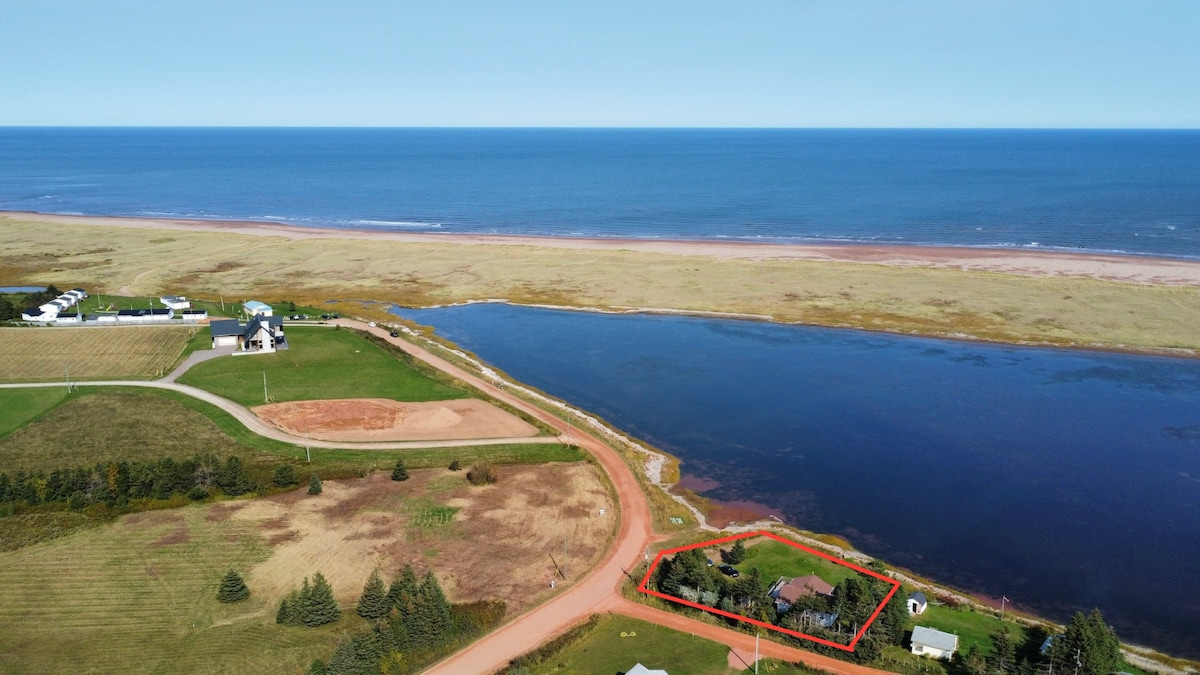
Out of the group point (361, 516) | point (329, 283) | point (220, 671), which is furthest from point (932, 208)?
point (220, 671)

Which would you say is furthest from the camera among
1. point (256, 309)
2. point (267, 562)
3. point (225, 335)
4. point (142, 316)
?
point (256, 309)

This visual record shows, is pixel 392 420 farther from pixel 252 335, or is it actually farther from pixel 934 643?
pixel 934 643

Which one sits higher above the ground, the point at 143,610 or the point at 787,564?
the point at 143,610

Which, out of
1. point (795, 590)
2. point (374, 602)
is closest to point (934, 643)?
point (795, 590)

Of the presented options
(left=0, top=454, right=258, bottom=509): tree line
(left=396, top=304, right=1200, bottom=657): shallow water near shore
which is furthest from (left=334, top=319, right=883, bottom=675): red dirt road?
(left=0, top=454, right=258, bottom=509): tree line

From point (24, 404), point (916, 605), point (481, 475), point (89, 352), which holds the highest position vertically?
point (89, 352)

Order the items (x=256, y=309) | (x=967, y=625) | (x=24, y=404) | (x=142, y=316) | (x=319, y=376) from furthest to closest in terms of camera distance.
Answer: (x=256, y=309) → (x=142, y=316) → (x=319, y=376) → (x=24, y=404) → (x=967, y=625)

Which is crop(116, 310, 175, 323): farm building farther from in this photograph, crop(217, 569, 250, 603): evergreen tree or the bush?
crop(217, 569, 250, 603): evergreen tree

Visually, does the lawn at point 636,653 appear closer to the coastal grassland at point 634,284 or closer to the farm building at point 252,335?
the farm building at point 252,335
